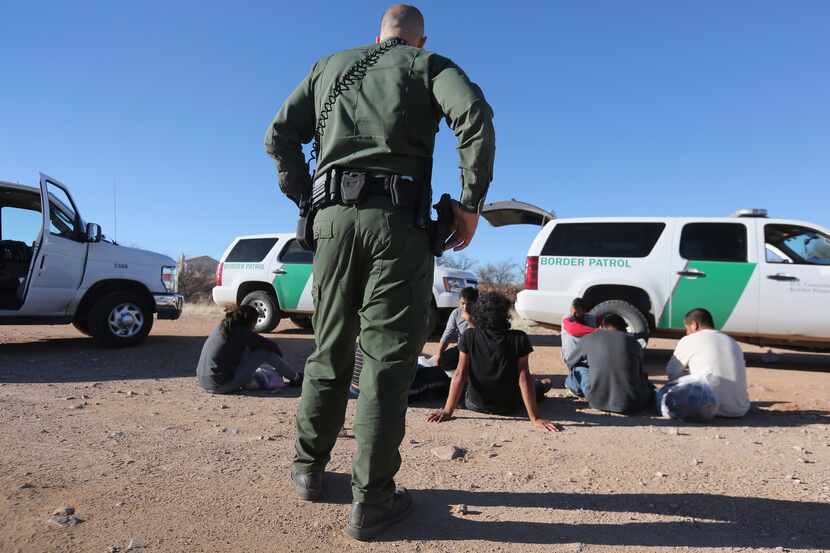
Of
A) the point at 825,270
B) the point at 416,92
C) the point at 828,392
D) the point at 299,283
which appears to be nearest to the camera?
the point at 416,92

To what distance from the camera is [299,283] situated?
32.9ft

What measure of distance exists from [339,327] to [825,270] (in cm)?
713

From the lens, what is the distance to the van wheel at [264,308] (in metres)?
10.2

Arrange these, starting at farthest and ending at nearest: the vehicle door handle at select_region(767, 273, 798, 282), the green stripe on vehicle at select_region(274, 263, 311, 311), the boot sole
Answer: the green stripe on vehicle at select_region(274, 263, 311, 311), the vehicle door handle at select_region(767, 273, 798, 282), the boot sole

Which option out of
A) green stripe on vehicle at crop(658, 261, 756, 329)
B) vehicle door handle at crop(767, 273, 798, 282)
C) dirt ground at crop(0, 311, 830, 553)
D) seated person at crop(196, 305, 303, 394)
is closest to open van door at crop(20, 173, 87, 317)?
dirt ground at crop(0, 311, 830, 553)

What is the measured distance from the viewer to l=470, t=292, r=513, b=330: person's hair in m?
4.45

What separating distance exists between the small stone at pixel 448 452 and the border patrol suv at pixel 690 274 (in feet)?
14.9

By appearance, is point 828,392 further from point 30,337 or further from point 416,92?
point 30,337

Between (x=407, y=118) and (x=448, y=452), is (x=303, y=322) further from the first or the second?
(x=407, y=118)

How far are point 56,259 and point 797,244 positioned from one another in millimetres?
9443

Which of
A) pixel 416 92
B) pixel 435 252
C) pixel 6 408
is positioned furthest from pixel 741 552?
pixel 6 408

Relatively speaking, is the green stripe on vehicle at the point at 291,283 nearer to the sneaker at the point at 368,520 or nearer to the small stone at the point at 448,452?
the small stone at the point at 448,452

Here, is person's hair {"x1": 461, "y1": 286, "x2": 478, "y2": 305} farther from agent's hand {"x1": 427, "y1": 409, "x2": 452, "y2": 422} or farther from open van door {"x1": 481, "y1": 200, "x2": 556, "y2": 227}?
open van door {"x1": 481, "y1": 200, "x2": 556, "y2": 227}

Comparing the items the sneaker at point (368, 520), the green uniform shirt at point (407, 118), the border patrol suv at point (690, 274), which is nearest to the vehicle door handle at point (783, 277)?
the border patrol suv at point (690, 274)
